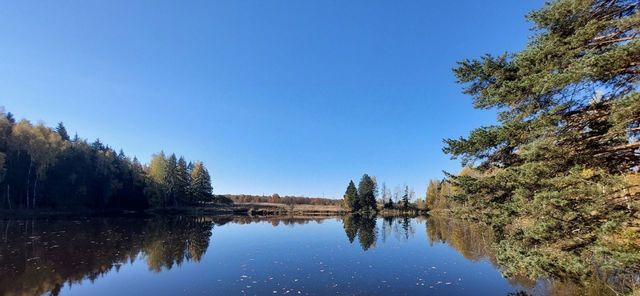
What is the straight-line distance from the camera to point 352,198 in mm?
93875

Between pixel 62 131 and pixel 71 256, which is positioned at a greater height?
pixel 62 131

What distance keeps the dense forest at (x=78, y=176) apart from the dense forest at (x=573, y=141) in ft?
197

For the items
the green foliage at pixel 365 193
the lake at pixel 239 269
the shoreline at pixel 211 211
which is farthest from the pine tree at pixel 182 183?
the lake at pixel 239 269

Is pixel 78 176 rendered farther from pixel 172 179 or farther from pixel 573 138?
pixel 573 138

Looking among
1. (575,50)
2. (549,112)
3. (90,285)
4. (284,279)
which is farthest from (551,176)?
(90,285)

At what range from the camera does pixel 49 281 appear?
1443cm

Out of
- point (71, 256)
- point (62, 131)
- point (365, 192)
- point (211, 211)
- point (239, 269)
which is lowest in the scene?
point (211, 211)

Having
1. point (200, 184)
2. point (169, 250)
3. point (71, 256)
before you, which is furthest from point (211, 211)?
point (71, 256)

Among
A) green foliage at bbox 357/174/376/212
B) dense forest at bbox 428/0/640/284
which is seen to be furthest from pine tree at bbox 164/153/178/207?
dense forest at bbox 428/0/640/284

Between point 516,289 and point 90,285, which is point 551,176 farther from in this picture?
point 90,285

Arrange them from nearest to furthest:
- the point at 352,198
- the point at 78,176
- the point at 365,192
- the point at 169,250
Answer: the point at 169,250 → the point at 78,176 → the point at 352,198 → the point at 365,192

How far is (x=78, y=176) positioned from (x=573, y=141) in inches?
2900

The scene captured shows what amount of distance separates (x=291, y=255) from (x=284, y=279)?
24.2ft

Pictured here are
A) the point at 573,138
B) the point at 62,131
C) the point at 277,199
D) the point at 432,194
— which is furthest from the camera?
the point at 277,199
